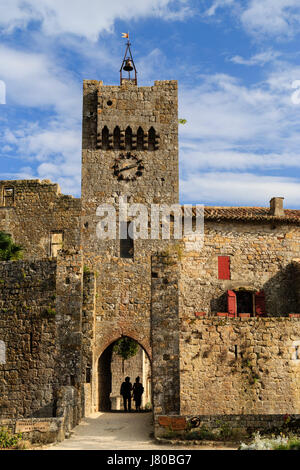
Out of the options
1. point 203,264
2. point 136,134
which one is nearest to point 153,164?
point 136,134

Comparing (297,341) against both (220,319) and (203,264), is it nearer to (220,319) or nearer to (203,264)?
(220,319)

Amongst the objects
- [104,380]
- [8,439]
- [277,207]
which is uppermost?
[277,207]

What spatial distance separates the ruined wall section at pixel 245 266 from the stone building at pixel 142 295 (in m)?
0.05

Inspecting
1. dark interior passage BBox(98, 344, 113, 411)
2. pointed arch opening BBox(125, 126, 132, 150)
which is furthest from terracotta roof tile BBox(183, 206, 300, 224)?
dark interior passage BBox(98, 344, 113, 411)

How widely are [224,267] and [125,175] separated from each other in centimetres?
648

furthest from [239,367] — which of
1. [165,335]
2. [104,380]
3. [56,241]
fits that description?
[56,241]

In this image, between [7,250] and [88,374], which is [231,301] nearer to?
[88,374]

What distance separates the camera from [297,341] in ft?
68.7

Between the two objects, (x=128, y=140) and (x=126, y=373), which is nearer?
(x=128, y=140)

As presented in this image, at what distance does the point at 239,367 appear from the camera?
2030 centimetres

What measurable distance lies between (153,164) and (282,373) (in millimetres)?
12723

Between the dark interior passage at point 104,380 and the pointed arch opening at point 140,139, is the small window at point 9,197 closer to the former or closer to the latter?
the pointed arch opening at point 140,139

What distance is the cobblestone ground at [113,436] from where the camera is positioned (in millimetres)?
13836

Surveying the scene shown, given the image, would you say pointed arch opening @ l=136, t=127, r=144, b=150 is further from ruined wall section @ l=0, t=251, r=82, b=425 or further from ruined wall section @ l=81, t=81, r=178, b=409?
ruined wall section @ l=0, t=251, r=82, b=425
